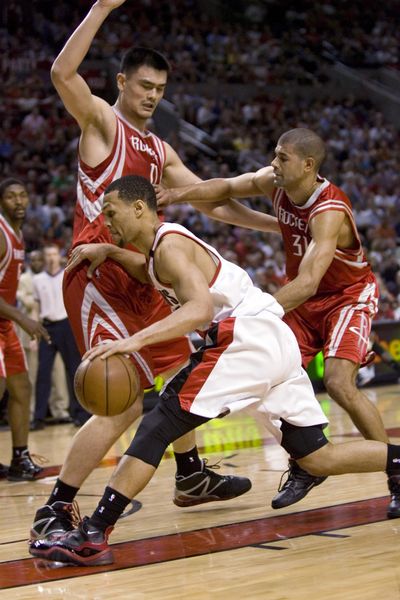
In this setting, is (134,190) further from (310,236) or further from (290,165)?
(310,236)

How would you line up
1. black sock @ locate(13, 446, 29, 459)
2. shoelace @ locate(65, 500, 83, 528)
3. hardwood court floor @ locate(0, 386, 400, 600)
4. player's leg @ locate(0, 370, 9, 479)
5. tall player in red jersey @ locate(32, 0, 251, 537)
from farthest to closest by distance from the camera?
black sock @ locate(13, 446, 29, 459), player's leg @ locate(0, 370, 9, 479), tall player in red jersey @ locate(32, 0, 251, 537), shoelace @ locate(65, 500, 83, 528), hardwood court floor @ locate(0, 386, 400, 600)

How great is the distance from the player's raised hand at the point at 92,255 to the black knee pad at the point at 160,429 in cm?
86

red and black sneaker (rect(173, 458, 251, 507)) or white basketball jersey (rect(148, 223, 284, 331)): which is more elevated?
white basketball jersey (rect(148, 223, 284, 331))

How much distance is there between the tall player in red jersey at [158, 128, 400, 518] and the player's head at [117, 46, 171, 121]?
415mm

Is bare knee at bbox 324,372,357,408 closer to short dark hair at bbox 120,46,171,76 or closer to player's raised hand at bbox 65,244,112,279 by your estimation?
player's raised hand at bbox 65,244,112,279

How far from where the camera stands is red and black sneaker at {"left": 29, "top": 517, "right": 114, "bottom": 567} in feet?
12.5

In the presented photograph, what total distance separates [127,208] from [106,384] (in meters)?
0.73

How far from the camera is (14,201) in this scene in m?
6.54

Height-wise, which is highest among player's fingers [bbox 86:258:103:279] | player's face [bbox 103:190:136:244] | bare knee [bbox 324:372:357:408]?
player's face [bbox 103:190:136:244]

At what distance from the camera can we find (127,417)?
438 centimetres

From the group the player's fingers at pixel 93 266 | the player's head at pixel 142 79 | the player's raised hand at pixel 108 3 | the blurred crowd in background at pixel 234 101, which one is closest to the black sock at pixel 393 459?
the player's fingers at pixel 93 266

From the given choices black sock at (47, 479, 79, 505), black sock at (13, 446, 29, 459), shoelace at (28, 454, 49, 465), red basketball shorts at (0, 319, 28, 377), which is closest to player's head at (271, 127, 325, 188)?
black sock at (47, 479, 79, 505)

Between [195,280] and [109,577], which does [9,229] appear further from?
[109,577]

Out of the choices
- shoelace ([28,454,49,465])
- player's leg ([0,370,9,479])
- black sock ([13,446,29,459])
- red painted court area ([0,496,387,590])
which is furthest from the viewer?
shoelace ([28,454,49,465])
